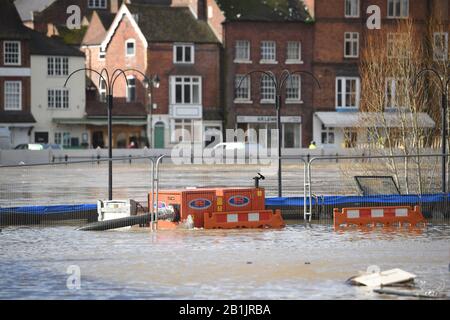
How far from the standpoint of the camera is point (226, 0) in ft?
310

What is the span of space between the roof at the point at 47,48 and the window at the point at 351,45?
21.3m

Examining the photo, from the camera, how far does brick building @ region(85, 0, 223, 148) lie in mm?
93062

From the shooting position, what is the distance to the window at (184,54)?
306 ft

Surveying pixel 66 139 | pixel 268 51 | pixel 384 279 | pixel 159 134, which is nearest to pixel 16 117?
pixel 66 139

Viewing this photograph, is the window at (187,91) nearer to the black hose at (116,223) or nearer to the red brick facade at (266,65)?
the red brick facade at (266,65)

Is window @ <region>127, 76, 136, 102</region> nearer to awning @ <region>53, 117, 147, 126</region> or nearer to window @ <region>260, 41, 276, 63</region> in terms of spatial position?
awning @ <region>53, 117, 147, 126</region>

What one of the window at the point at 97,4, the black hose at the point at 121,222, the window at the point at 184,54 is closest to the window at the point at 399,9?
the window at the point at 184,54

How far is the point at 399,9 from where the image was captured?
309ft

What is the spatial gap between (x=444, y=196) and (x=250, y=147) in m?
43.3

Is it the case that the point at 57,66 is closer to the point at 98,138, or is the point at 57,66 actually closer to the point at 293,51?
the point at 98,138

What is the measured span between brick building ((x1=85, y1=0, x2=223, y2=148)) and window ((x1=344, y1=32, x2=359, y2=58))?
1034 centimetres

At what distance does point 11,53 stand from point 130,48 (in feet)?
31.2

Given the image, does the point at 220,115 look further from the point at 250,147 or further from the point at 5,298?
the point at 5,298

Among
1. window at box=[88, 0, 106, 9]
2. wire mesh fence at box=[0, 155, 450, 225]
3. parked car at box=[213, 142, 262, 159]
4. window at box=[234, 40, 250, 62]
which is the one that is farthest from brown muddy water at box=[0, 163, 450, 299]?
window at box=[88, 0, 106, 9]
